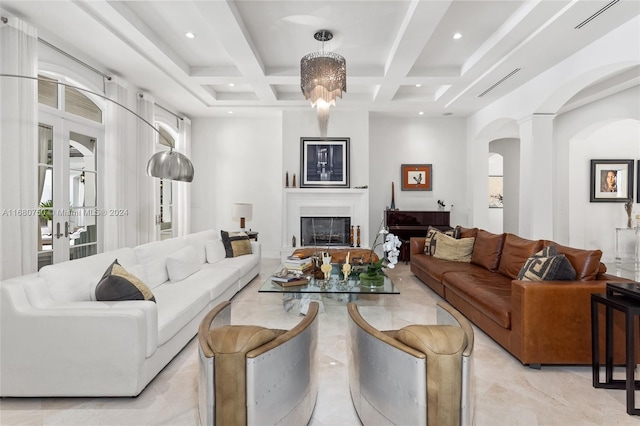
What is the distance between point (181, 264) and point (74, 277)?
4.11 feet

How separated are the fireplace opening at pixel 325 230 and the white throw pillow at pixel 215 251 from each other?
7.31 ft

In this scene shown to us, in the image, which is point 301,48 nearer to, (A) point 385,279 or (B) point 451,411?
(A) point 385,279

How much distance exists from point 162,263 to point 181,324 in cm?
114

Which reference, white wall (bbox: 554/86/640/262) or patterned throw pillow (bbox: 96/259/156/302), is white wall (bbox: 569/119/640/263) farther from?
patterned throw pillow (bbox: 96/259/156/302)

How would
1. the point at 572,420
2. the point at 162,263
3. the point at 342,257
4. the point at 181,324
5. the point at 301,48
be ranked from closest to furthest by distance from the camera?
the point at 572,420
the point at 181,324
the point at 162,263
the point at 301,48
the point at 342,257

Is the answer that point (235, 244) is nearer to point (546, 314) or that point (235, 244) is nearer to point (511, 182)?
point (546, 314)

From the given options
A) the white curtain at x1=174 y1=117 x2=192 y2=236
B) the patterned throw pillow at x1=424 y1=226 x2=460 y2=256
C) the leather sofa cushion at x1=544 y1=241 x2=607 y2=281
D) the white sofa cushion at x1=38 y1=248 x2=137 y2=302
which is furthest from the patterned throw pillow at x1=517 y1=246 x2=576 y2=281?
the white curtain at x1=174 y1=117 x2=192 y2=236

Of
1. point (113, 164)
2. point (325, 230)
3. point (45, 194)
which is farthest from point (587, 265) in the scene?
point (113, 164)

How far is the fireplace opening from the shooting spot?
6859 millimetres

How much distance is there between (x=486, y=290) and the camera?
3.07m

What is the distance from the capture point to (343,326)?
129 inches

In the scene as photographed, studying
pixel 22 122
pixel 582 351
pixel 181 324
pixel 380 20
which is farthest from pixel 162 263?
pixel 582 351

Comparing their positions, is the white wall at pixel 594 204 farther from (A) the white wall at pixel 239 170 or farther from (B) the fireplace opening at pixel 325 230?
(A) the white wall at pixel 239 170

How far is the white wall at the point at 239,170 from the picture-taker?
723 centimetres
